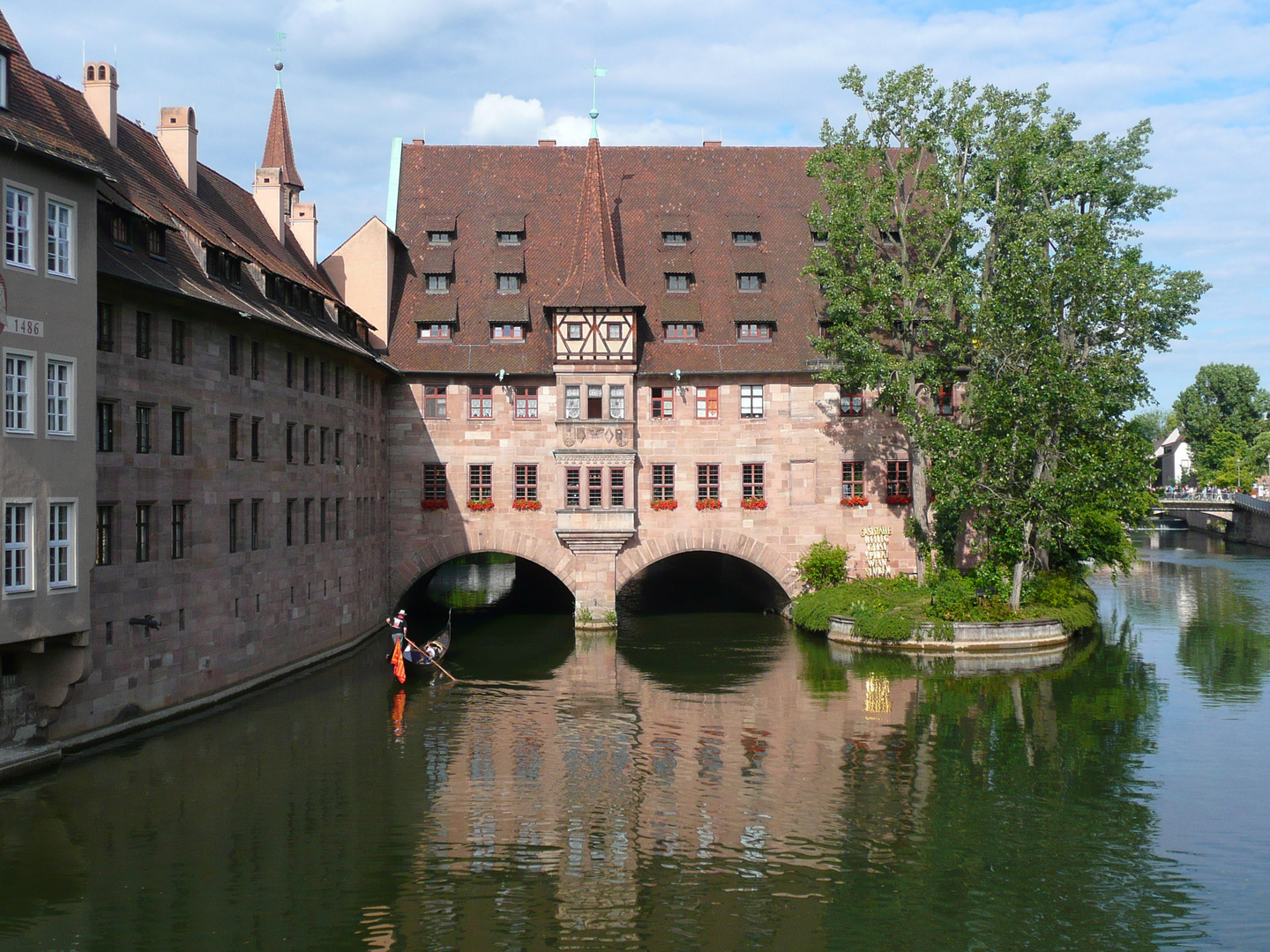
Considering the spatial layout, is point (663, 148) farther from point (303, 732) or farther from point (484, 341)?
point (303, 732)

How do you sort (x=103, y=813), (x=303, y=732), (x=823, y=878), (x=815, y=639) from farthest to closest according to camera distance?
(x=815, y=639)
(x=303, y=732)
(x=103, y=813)
(x=823, y=878)

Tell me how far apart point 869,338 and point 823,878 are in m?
26.0

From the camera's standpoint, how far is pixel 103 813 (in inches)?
770

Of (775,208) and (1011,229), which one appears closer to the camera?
(1011,229)

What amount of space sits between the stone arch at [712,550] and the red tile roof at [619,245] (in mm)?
6243

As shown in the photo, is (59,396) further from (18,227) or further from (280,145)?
(280,145)

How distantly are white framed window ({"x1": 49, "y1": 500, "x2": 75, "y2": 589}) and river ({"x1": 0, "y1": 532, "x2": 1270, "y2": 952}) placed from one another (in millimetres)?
3645

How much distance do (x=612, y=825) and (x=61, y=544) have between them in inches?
459

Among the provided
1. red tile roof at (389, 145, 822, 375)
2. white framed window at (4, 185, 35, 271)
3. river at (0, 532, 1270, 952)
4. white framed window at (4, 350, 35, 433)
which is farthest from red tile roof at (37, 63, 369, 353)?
river at (0, 532, 1270, 952)

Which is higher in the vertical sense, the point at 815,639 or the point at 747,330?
the point at 747,330

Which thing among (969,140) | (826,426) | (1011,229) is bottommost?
(826,426)

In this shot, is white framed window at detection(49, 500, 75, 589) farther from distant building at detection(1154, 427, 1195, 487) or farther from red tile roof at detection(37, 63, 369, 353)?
distant building at detection(1154, 427, 1195, 487)

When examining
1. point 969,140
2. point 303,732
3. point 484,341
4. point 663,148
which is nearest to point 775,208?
point 663,148

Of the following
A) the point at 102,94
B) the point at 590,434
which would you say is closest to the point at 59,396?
the point at 102,94
